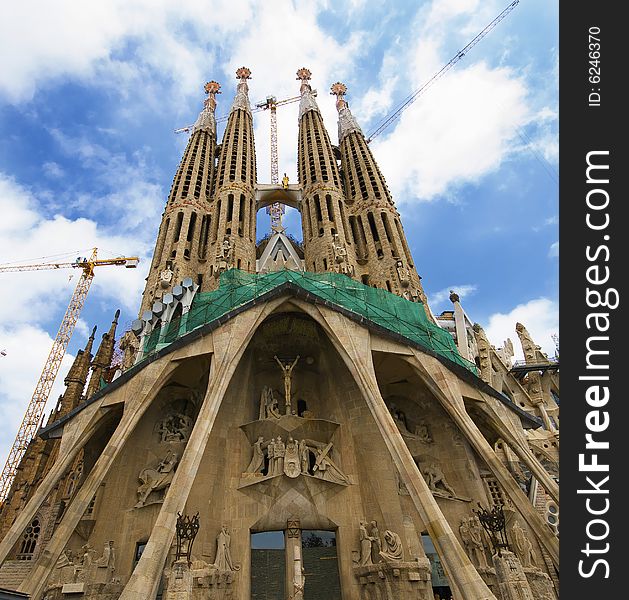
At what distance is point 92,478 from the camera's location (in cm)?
1223

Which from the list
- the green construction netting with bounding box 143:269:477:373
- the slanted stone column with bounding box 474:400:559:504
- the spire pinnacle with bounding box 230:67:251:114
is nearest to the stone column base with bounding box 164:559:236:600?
the green construction netting with bounding box 143:269:477:373

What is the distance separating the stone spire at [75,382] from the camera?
2502 cm

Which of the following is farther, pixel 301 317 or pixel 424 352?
pixel 301 317

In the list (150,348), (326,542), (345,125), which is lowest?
(326,542)

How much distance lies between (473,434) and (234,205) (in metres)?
17.6

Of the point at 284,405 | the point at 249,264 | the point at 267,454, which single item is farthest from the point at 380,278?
the point at 267,454

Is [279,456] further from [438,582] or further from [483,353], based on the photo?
[483,353]

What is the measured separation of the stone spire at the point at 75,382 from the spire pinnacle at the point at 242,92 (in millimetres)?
20583

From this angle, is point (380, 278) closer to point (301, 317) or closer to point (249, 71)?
point (301, 317)

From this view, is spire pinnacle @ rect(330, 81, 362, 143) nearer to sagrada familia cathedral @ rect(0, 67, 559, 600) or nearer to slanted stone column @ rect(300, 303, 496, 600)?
sagrada familia cathedral @ rect(0, 67, 559, 600)

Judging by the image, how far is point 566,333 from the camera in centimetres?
596

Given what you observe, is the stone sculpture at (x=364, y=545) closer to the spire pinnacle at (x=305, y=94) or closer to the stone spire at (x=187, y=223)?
the stone spire at (x=187, y=223)

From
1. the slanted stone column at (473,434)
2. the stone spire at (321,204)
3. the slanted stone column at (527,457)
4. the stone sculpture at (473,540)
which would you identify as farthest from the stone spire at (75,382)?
the slanted stone column at (527,457)

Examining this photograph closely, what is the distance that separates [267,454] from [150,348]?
580cm
